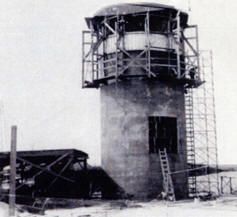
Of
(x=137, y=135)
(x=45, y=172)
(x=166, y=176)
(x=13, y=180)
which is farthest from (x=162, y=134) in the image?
(x=13, y=180)

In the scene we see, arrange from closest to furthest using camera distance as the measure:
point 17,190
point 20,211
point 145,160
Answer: point 20,211, point 17,190, point 145,160

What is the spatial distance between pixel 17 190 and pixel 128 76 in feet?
31.9

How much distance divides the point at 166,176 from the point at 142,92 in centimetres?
549

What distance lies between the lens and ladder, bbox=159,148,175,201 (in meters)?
29.7

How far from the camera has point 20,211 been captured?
2267cm

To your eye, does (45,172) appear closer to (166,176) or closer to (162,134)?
(166,176)

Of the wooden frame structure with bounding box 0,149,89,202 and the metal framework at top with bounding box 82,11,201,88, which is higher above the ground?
the metal framework at top with bounding box 82,11,201,88

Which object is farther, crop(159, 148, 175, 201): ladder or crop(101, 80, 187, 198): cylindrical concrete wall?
crop(101, 80, 187, 198): cylindrical concrete wall

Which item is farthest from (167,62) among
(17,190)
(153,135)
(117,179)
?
(17,190)

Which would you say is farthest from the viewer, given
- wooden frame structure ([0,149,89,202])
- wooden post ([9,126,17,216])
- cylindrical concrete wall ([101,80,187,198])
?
cylindrical concrete wall ([101,80,187,198])

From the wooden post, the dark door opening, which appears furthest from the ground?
the dark door opening

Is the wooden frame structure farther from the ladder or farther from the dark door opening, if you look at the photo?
the ladder

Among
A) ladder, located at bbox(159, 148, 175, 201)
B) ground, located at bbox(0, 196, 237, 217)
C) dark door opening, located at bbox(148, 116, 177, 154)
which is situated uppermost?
dark door opening, located at bbox(148, 116, 177, 154)

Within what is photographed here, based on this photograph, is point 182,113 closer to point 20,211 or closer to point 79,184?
point 79,184
